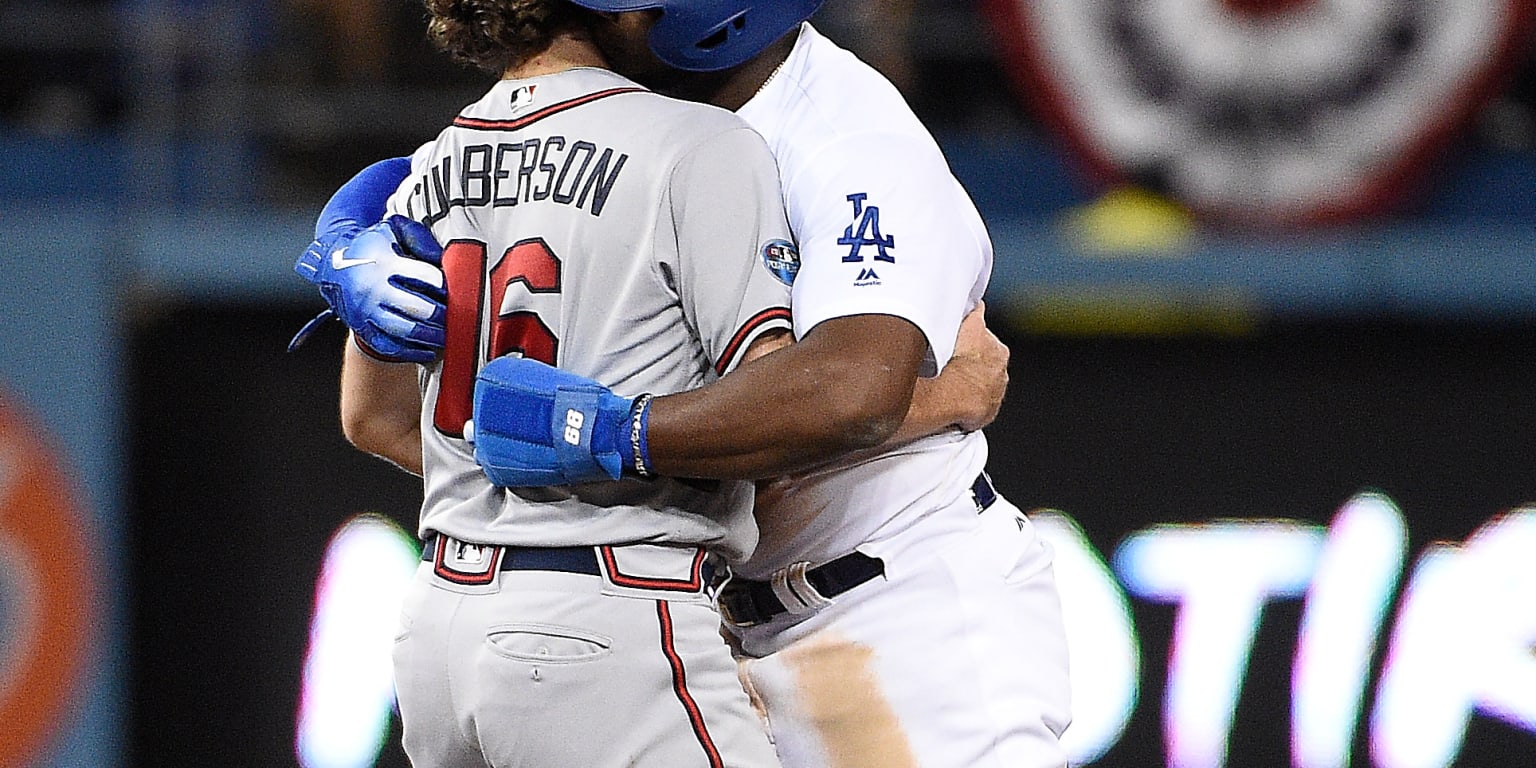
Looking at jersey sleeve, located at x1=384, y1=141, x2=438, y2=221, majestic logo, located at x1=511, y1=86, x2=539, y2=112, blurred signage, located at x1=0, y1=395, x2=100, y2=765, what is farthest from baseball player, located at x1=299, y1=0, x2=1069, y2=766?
blurred signage, located at x1=0, y1=395, x2=100, y2=765

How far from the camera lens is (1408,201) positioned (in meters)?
5.26

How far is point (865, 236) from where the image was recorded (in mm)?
2199

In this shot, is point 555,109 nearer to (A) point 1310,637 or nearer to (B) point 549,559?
(B) point 549,559

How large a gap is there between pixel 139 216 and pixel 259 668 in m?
1.15

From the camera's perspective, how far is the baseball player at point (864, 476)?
83.9 inches

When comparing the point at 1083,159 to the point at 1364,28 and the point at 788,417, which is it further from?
the point at 788,417

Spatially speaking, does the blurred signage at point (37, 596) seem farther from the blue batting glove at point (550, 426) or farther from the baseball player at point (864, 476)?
the blue batting glove at point (550, 426)

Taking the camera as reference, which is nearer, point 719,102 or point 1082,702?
point 719,102

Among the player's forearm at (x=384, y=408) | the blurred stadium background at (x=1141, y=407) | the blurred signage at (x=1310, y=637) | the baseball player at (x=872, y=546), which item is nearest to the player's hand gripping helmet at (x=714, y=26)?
the baseball player at (x=872, y=546)

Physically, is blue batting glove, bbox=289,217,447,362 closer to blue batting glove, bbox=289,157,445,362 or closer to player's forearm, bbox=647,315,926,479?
blue batting glove, bbox=289,157,445,362

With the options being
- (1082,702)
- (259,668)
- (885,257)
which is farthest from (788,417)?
(259,668)

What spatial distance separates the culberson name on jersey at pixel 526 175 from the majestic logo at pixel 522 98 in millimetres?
45

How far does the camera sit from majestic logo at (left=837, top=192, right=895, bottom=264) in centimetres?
218

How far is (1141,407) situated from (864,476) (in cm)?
226
